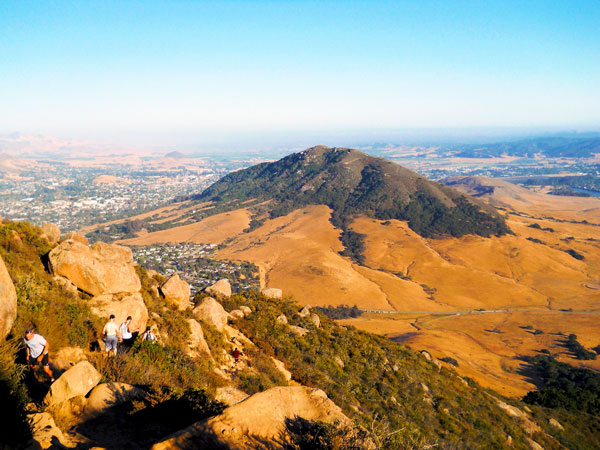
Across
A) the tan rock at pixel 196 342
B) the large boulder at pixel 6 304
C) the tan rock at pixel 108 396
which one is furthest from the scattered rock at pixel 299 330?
the large boulder at pixel 6 304

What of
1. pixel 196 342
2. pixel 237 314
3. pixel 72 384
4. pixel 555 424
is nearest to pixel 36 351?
pixel 72 384

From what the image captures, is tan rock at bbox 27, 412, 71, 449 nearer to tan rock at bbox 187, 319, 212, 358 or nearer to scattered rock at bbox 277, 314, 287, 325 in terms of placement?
tan rock at bbox 187, 319, 212, 358

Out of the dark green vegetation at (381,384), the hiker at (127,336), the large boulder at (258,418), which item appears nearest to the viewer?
the large boulder at (258,418)

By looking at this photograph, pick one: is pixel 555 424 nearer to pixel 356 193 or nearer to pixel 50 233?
pixel 50 233

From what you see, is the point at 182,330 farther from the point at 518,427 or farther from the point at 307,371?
the point at 518,427

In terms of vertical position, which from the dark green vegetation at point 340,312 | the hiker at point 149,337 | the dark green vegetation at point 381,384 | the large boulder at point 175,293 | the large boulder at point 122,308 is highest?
the large boulder at point 122,308

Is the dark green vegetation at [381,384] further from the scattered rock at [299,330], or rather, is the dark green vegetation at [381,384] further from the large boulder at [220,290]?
the large boulder at [220,290]

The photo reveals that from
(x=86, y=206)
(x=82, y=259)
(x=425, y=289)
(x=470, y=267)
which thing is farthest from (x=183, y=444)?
(x=86, y=206)
